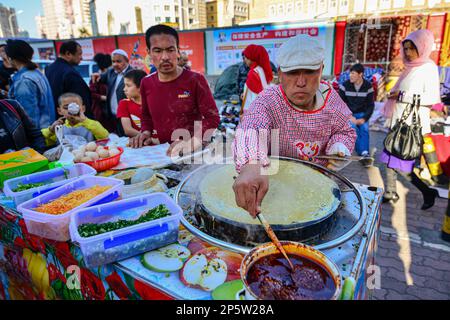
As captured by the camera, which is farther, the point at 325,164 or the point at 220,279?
the point at 325,164

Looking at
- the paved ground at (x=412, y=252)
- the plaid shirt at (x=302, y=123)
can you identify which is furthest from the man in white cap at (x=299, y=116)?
the paved ground at (x=412, y=252)

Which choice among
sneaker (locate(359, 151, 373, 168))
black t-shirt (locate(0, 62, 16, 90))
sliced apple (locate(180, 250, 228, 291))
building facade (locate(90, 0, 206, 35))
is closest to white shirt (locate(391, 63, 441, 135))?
sneaker (locate(359, 151, 373, 168))

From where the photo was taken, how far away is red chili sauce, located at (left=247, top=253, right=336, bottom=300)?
0.79m

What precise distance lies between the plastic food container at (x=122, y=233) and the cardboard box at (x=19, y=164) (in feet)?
2.61

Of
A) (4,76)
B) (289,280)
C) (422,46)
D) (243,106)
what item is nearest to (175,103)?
(289,280)

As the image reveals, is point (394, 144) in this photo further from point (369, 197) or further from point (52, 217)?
point (52, 217)

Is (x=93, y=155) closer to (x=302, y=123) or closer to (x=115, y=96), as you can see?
(x=302, y=123)

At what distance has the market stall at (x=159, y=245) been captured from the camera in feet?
3.08

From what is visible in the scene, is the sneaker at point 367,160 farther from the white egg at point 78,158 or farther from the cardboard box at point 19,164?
the cardboard box at point 19,164

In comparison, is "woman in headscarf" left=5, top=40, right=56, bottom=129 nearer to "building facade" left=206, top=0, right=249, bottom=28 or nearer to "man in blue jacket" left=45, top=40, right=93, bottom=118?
"man in blue jacket" left=45, top=40, right=93, bottom=118

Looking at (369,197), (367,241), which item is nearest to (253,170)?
(367,241)

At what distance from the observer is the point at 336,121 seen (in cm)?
161

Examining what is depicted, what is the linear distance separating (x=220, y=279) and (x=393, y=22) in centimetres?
903

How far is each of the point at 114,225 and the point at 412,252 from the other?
2919mm
